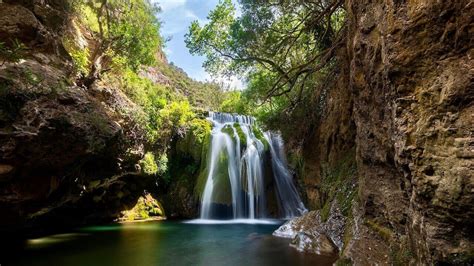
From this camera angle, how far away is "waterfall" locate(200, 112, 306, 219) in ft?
59.0

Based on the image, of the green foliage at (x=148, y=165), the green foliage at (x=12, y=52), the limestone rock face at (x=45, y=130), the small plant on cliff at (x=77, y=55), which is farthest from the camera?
the green foliage at (x=148, y=165)

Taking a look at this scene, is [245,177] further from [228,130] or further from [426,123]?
[426,123]

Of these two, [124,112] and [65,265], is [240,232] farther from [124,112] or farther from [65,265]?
[124,112]

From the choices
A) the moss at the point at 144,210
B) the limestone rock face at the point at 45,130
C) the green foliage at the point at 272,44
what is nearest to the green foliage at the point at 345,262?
the green foliage at the point at 272,44

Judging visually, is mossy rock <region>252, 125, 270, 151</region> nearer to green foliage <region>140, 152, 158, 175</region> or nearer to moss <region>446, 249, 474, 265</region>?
green foliage <region>140, 152, 158, 175</region>

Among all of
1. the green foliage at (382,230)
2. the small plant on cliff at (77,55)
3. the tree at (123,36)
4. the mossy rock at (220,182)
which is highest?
the tree at (123,36)

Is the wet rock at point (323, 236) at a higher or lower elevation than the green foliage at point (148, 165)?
lower

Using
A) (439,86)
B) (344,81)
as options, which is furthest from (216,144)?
(439,86)

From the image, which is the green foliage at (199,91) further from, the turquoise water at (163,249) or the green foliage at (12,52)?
the green foliage at (12,52)

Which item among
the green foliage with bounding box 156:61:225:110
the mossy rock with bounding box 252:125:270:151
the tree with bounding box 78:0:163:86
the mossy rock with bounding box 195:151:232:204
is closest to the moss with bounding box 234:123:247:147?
the mossy rock with bounding box 252:125:270:151

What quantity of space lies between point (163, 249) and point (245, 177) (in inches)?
374

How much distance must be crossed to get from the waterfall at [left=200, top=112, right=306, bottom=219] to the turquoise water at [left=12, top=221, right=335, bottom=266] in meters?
4.28

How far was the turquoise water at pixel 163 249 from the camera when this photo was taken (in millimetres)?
8125

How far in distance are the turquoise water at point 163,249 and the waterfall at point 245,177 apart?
4.28 m
